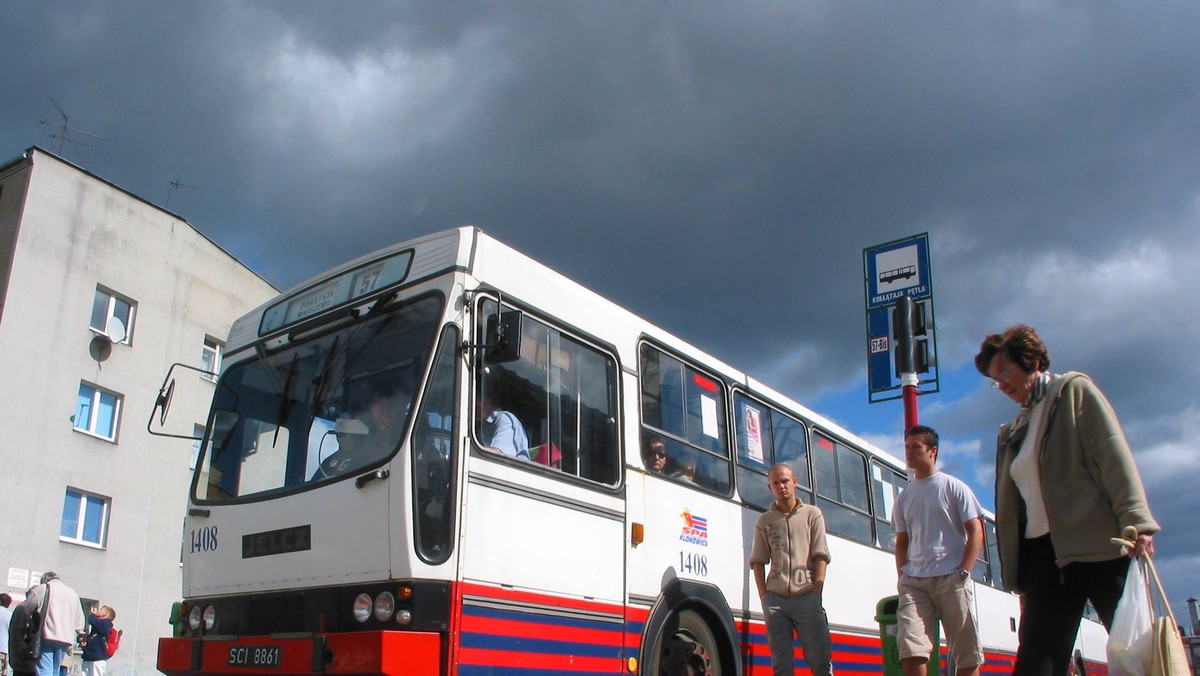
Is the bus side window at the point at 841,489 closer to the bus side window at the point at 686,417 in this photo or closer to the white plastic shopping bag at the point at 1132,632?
the bus side window at the point at 686,417

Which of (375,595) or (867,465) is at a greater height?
(867,465)

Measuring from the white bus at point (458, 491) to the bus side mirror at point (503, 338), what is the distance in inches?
0.5

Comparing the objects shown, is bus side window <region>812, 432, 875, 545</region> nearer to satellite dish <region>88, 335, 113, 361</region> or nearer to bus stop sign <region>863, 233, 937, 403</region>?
bus stop sign <region>863, 233, 937, 403</region>

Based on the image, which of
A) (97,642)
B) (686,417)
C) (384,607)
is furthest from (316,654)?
(97,642)

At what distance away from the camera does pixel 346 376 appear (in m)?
6.30

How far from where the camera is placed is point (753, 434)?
8.93m

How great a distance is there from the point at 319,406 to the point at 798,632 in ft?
13.0

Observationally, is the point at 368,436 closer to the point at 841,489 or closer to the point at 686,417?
the point at 686,417

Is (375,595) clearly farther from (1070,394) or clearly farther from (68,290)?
(68,290)

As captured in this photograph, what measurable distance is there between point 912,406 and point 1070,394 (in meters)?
5.12

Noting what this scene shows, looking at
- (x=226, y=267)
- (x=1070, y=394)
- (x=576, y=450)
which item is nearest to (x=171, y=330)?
(x=226, y=267)

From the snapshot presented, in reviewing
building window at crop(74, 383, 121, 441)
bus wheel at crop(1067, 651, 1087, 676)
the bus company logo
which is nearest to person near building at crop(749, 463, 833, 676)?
the bus company logo

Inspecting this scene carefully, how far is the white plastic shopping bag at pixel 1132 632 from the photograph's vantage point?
11.4 ft

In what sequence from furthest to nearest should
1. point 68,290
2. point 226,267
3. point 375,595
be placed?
point 226,267 → point 68,290 → point 375,595
